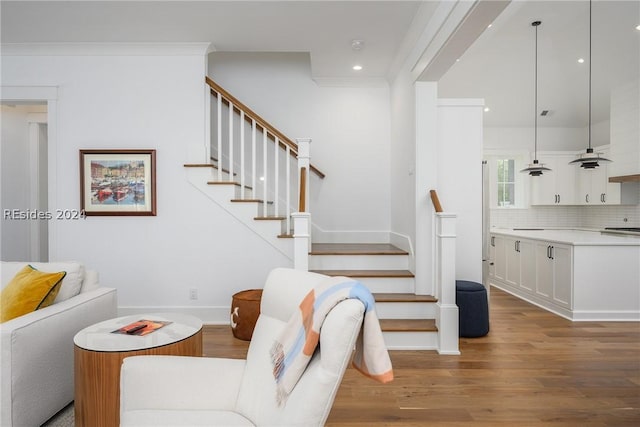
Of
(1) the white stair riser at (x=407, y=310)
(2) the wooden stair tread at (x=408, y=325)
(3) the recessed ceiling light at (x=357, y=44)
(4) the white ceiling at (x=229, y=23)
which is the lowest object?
(2) the wooden stair tread at (x=408, y=325)

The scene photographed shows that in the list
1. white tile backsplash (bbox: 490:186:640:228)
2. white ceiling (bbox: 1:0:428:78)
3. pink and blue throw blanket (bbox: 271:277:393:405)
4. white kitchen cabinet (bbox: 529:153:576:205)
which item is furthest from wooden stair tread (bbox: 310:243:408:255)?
white kitchen cabinet (bbox: 529:153:576:205)

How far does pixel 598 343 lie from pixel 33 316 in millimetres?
4330

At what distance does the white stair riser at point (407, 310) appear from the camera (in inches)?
140

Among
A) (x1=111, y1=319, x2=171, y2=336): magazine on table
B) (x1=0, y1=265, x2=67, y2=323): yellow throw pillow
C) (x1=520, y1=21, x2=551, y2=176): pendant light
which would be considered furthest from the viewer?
(x1=520, y1=21, x2=551, y2=176): pendant light

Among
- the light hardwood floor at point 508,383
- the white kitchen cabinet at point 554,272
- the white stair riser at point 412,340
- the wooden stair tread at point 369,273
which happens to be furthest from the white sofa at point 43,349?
the white kitchen cabinet at point 554,272

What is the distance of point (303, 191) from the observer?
3.62 meters

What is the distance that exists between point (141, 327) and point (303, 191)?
1.91 m

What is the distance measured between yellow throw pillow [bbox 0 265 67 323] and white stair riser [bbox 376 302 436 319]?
2510 millimetres

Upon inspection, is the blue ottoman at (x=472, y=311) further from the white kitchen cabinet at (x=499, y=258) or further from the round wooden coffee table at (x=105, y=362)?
the round wooden coffee table at (x=105, y=362)

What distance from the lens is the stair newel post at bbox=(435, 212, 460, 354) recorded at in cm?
326

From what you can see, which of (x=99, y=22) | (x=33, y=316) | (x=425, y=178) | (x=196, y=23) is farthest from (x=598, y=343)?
(x=99, y=22)

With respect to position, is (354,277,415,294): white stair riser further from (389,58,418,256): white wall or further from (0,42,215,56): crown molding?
(0,42,215,56): crown molding

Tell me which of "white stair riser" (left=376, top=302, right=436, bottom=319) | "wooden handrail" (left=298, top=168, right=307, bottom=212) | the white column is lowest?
"white stair riser" (left=376, top=302, right=436, bottom=319)

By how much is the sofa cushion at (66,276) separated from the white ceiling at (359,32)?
2.20 meters
